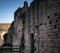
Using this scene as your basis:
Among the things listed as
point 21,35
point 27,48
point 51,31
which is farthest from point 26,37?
point 51,31

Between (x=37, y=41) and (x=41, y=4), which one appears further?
(x=37, y=41)

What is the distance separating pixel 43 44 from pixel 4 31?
64.0ft

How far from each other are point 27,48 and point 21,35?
2691mm

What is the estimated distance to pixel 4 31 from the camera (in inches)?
1156

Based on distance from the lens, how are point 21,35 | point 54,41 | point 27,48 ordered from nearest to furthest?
1. point 54,41
2. point 27,48
3. point 21,35

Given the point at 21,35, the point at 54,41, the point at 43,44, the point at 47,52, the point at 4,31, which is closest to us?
the point at 54,41

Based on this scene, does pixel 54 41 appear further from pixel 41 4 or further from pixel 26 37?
pixel 26 37

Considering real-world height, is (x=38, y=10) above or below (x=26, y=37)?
above

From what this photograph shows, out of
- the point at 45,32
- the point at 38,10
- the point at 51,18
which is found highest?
the point at 38,10

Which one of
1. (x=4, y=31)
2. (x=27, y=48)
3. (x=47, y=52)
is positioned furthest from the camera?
(x=4, y=31)

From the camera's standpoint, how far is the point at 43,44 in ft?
34.1

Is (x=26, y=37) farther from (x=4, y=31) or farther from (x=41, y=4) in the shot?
(x=4, y=31)

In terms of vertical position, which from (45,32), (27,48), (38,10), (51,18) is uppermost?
(38,10)

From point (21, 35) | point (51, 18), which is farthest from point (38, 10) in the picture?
point (21, 35)
